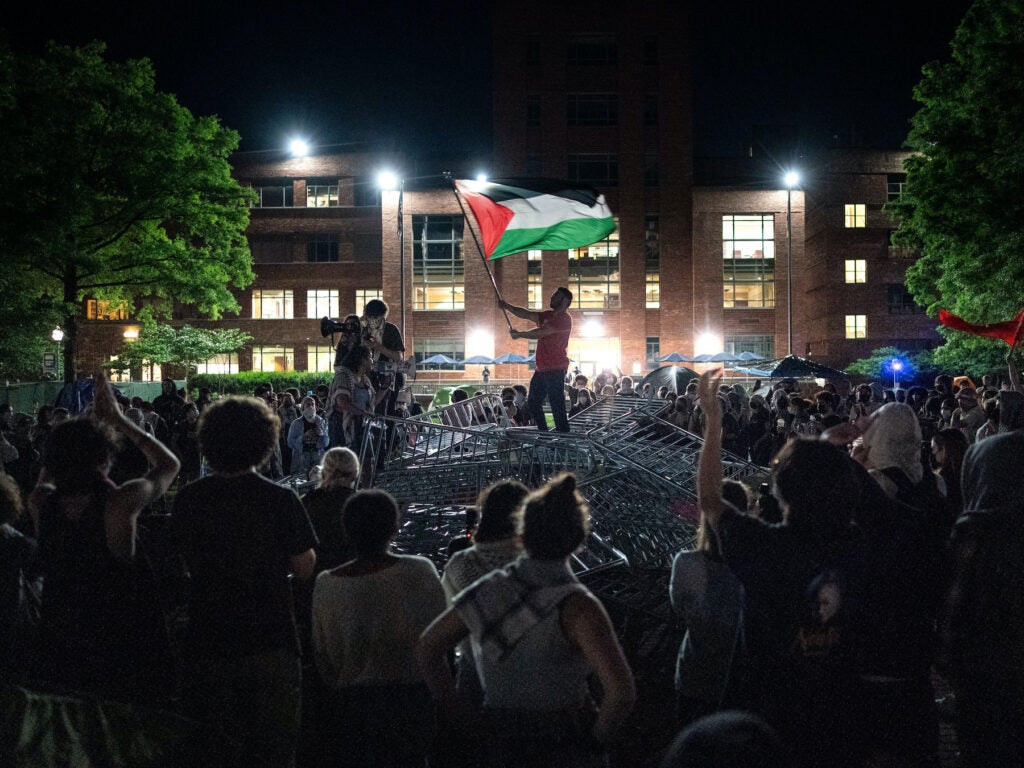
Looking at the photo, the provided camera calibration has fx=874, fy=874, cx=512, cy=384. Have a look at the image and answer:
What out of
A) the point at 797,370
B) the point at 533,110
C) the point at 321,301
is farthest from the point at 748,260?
the point at 797,370

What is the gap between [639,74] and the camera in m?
52.4

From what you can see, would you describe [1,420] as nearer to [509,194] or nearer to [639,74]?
[509,194]

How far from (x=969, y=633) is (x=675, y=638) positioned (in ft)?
7.95

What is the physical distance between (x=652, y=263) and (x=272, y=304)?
2419 centimetres

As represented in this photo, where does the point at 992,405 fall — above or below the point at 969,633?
above

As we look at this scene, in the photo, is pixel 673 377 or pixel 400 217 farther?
pixel 400 217

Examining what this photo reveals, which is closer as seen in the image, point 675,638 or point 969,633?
point 969,633

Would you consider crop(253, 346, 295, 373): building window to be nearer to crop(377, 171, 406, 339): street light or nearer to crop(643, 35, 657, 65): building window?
crop(377, 171, 406, 339): street light

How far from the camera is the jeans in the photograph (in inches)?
334

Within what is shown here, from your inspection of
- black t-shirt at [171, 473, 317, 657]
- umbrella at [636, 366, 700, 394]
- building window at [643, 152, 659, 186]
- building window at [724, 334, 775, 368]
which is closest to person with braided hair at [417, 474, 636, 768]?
black t-shirt at [171, 473, 317, 657]

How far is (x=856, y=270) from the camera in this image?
51625 millimetres

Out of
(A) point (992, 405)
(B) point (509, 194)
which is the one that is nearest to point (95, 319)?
(B) point (509, 194)

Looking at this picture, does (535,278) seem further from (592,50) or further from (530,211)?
(530,211)

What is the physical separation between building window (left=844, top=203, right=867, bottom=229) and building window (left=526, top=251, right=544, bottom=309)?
18.4m
